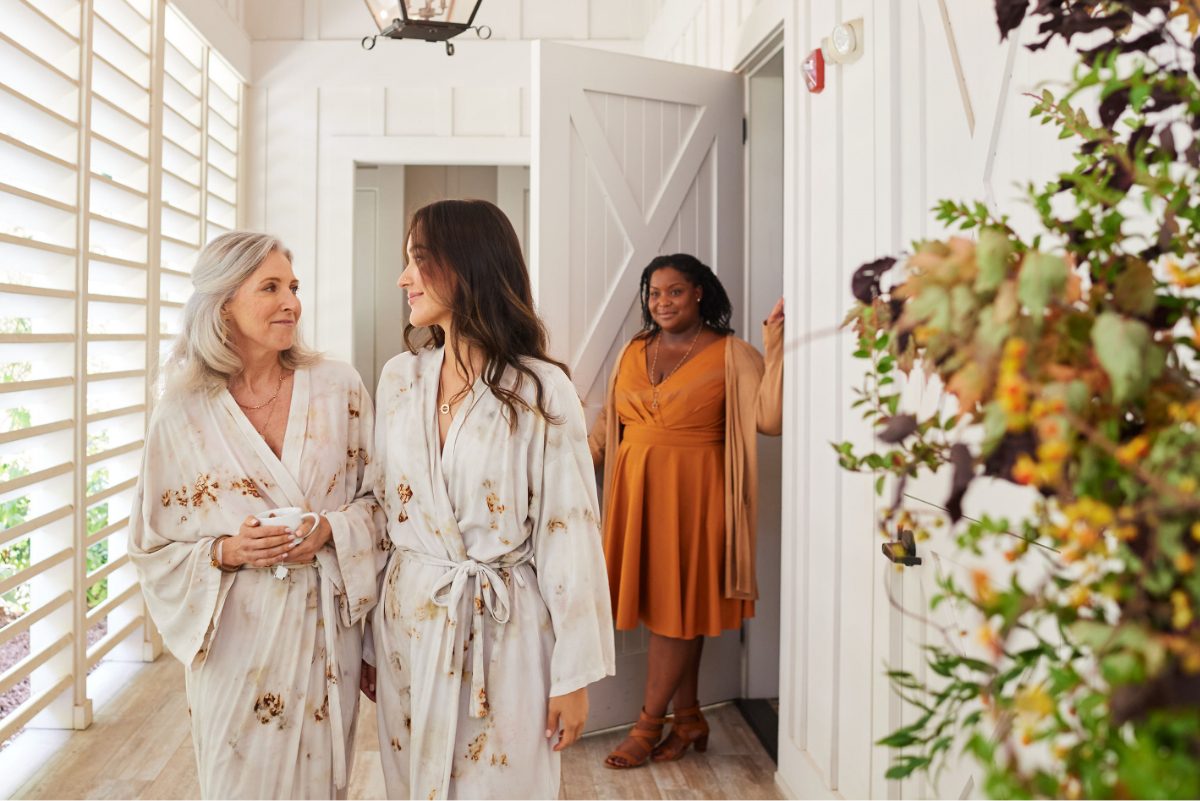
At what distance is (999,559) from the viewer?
5.37ft

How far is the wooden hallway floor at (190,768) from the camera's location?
2.92 meters

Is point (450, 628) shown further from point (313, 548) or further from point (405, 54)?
point (405, 54)

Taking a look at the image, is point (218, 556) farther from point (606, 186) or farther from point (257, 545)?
point (606, 186)

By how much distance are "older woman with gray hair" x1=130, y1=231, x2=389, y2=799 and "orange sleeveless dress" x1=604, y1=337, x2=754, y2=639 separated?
4.67 feet

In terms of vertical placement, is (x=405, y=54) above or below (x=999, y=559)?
above

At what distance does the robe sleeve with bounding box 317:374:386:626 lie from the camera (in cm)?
186

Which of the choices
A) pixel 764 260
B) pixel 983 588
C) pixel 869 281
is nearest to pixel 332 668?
pixel 869 281

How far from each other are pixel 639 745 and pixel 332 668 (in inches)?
64.5

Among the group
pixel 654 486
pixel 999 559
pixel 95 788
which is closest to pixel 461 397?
pixel 999 559

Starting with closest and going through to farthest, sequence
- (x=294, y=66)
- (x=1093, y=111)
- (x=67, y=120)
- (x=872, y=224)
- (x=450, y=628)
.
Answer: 1. (x=1093, y=111)
2. (x=450, y=628)
3. (x=872, y=224)
4. (x=67, y=120)
5. (x=294, y=66)

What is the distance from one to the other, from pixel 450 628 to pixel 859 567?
1078 mm

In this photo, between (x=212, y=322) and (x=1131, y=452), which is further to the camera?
(x=212, y=322)

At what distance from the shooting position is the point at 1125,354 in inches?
20.2

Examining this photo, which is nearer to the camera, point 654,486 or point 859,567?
point 859,567
